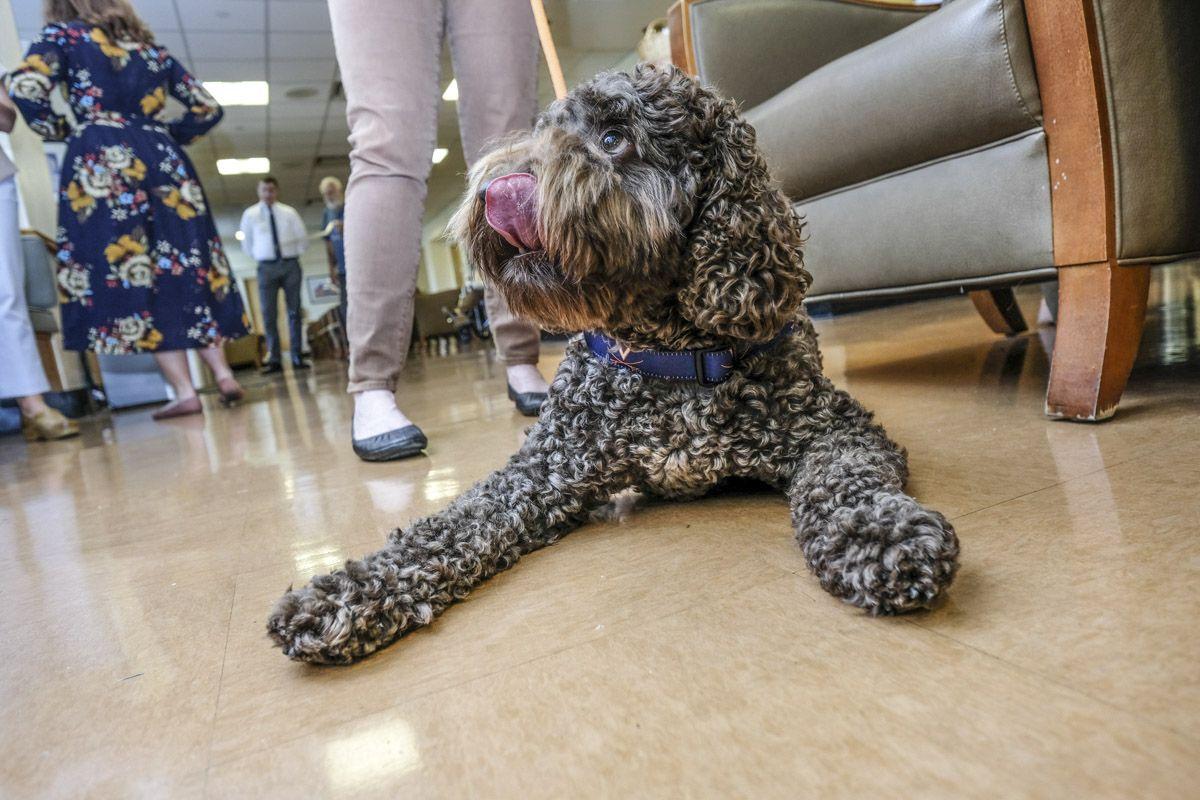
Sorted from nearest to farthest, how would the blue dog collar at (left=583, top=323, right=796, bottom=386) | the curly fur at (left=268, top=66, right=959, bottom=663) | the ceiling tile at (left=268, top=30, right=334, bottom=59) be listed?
the curly fur at (left=268, top=66, right=959, bottom=663) < the blue dog collar at (left=583, top=323, right=796, bottom=386) < the ceiling tile at (left=268, top=30, right=334, bottom=59)

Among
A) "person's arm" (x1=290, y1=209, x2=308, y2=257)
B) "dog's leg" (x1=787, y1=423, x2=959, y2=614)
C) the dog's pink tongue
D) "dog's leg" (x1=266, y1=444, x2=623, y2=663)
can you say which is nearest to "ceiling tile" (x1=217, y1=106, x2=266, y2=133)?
"person's arm" (x1=290, y1=209, x2=308, y2=257)

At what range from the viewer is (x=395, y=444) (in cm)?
197

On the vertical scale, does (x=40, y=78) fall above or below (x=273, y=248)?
above

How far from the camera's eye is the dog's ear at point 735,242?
106 cm

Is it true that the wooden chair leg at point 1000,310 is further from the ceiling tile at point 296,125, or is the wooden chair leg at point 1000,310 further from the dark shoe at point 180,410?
the ceiling tile at point 296,125

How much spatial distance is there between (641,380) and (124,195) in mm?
3587

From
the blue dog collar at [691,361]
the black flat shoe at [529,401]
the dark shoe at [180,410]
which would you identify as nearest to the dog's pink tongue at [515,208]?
the blue dog collar at [691,361]

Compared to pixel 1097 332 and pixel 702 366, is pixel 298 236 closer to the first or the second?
pixel 702 366

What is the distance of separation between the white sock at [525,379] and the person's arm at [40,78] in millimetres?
2661

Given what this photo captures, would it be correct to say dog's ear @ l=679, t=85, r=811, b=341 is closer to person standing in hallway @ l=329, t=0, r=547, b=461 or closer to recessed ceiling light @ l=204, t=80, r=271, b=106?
person standing in hallway @ l=329, t=0, r=547, b=461

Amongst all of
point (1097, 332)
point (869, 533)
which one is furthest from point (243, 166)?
point (869, 533)

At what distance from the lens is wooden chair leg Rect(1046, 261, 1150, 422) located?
1.44m

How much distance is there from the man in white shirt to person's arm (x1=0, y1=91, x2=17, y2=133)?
5.06 metres

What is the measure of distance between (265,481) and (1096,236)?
198cm
